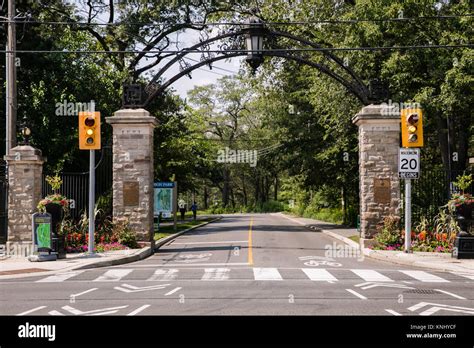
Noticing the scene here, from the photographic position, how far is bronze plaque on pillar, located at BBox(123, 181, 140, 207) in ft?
64.2

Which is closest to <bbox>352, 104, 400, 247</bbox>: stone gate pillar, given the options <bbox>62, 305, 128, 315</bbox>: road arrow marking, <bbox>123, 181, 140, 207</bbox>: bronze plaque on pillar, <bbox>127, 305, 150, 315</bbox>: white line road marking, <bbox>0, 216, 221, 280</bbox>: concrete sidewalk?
<bbox>0, 216, 221, 280</bbox>: concrete sidewalk

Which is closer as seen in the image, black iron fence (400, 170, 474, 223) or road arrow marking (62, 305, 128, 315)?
road arrow marking (62, 305, 128, 315)

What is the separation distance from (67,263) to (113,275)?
2.94 m

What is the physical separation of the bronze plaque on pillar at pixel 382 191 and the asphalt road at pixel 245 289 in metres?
2.85

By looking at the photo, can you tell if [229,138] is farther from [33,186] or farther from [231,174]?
[33,186]

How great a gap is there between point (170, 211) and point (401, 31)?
15494 mm

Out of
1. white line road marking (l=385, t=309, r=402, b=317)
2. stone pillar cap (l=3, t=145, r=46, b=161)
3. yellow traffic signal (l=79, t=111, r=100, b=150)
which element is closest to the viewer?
white line road marking (l=385, t=309, r=402, b=317)

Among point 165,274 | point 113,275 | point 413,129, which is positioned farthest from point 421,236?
point 113,275

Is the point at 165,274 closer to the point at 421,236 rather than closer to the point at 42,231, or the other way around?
the point at 42,231

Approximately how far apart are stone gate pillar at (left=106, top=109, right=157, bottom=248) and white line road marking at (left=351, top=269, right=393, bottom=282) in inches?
329

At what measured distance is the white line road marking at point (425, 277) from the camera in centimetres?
1250

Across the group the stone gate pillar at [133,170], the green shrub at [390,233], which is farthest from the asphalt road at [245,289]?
the stone gate pillar at [133,170]

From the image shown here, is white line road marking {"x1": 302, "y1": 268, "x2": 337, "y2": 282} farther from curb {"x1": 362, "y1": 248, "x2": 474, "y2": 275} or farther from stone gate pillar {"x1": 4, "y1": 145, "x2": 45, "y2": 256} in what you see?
stone gate pillar {"x1": 4, "y1": 145, "x2": 45, "y2": 256}

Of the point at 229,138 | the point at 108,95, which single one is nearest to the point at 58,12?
the point at 108,95
